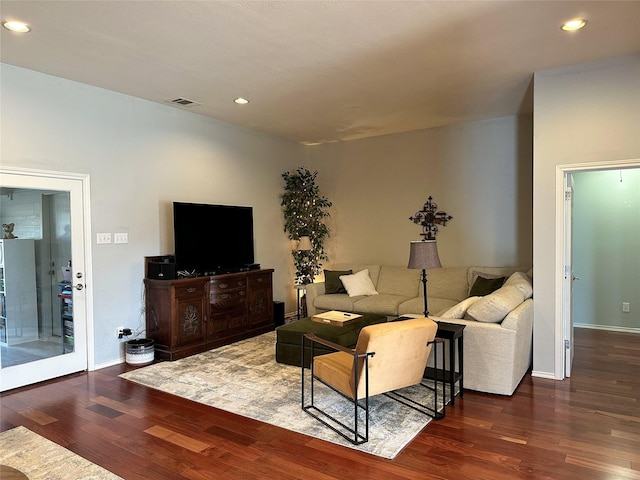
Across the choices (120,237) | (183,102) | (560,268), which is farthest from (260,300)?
(560,268)

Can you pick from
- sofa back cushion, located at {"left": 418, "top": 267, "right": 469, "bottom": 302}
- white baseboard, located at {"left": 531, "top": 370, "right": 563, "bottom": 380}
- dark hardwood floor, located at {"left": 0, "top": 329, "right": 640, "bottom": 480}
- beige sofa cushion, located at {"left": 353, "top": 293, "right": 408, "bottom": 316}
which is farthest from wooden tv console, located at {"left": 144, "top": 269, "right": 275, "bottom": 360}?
white baseboard, located at {"left": 531, "top": 370, "right": 563, "bottom": 380}

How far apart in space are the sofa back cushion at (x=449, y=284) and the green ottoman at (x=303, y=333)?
5.85 ft

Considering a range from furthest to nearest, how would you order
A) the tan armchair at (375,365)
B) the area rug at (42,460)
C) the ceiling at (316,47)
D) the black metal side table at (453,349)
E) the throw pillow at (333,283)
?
the throw pillow at (333,283) → the black metal side table at (453,349) → the ceiling at (316,47) → the tan armchair at (375,365) → the area rug at (42,460)

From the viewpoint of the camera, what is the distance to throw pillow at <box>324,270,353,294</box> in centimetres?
634

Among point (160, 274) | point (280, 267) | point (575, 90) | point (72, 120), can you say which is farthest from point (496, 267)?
point (72, 120)

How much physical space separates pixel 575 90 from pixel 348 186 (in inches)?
151

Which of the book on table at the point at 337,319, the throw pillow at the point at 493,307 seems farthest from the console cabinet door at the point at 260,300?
the throw pillow at the point at 493,307

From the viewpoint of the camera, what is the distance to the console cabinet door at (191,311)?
4805mm

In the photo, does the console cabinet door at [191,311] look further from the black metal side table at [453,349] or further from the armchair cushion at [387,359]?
the black metal side table at [453,349]

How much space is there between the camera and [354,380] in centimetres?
286

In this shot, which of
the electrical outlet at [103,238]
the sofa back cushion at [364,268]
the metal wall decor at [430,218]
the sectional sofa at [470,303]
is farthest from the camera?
the sofa back cushion at [364,268]

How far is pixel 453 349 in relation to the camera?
3.54 m

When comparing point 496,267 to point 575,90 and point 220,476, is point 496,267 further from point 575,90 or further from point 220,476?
point 220,476

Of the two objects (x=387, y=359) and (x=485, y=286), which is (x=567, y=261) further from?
(x=387, y=359)
